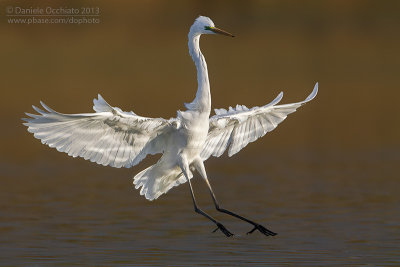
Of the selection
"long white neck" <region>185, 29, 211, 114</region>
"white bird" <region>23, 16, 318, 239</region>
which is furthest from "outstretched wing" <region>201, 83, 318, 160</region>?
"long white neck" <region>185, 29, 211, 114</region>

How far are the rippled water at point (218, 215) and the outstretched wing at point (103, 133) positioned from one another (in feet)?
3.07

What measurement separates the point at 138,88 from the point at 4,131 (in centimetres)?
663

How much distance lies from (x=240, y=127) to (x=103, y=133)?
7.08 ft

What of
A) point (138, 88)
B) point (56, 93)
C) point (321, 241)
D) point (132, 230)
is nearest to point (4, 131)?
point (56, 93)

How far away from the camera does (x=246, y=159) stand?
56.0 feet

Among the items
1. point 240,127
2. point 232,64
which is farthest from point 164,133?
point 232,64

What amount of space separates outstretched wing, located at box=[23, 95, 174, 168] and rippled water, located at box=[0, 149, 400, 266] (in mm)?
935

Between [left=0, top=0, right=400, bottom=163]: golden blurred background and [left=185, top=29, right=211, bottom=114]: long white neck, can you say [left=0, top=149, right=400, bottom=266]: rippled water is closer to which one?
[left=185, top=29, right=211, bottom=114]: long white neck

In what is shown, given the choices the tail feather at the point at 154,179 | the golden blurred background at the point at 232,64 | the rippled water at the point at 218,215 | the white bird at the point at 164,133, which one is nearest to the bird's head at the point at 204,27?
the white bird at the point at 164,133

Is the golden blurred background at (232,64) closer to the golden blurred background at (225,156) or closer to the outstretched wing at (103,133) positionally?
the golden blurred background at (225,156)

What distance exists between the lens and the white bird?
961 cm

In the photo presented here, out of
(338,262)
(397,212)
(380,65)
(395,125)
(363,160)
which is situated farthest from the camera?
(380,65)

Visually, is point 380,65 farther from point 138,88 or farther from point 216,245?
point 216,245

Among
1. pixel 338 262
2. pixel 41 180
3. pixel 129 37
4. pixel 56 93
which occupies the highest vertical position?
pixel 129 37
